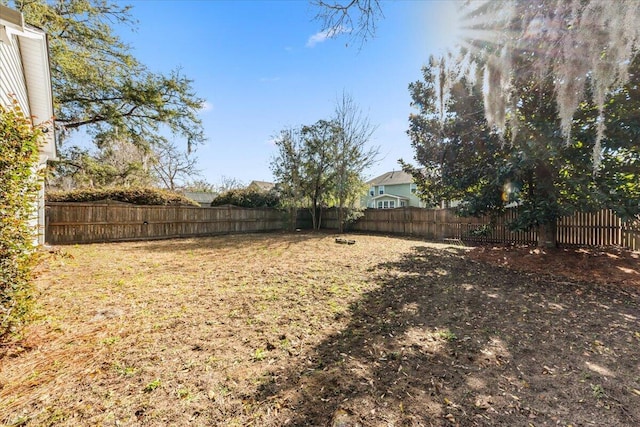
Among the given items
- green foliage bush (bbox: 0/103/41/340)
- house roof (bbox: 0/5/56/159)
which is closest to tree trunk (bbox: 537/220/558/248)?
green foliage bush (bbox: 0/103/41/340)

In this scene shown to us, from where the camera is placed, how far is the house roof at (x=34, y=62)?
11.9 ft

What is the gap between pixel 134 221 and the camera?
974 cm

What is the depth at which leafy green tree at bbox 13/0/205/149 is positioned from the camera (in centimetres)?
846

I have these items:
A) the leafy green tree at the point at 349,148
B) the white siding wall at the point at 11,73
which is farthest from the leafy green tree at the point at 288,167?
the white siding wall at the point at 11,73

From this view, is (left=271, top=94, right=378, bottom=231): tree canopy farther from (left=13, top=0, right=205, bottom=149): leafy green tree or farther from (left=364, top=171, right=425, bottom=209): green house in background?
(left=364, top=171, right=425, bottom=209): green house in background

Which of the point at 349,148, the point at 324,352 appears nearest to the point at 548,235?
the point at 324,352

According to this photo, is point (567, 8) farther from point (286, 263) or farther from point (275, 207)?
point (275, 207)

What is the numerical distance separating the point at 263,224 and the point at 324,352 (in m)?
12.9

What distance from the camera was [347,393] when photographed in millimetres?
1828

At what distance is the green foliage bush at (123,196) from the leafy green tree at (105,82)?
2.99 m

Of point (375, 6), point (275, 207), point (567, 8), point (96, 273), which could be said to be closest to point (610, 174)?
point (567, 8)

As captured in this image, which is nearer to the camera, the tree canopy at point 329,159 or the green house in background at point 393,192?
the tree canopy at point 329,159

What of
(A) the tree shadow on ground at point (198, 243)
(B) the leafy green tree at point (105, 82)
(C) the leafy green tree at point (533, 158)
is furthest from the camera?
(B) the leafy green tree at point (105, 82)

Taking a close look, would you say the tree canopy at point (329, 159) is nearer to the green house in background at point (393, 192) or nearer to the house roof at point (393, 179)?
the green house in background at point (393, 192)
